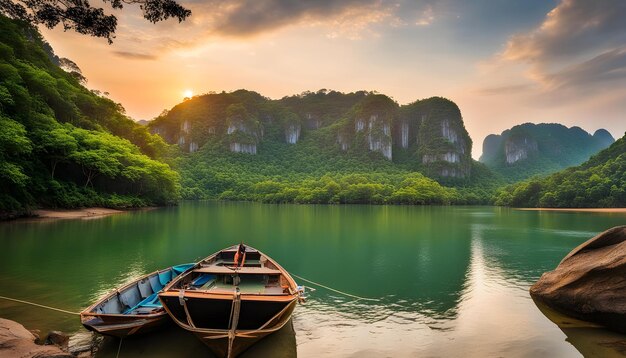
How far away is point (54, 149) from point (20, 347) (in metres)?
35.1

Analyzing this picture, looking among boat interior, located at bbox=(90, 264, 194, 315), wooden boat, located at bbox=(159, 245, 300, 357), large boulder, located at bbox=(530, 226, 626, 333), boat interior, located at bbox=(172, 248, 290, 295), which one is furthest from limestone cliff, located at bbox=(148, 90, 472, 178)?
wooden boat, located at bbox=(159, 245, 300, 357)

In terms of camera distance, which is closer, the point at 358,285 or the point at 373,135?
the point at 358,285

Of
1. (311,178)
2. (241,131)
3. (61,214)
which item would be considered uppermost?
(241,131)

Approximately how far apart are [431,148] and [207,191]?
106314mm

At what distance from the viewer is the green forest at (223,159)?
1325 inches

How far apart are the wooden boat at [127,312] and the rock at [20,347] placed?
27.1 inches

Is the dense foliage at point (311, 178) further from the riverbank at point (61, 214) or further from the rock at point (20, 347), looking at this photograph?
the rock at point (20, 347)

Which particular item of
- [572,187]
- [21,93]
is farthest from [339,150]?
[21,93]

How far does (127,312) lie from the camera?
8.34m

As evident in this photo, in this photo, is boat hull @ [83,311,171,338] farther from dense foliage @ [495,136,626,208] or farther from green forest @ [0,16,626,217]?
dense foliage @ [495,136,626,208]

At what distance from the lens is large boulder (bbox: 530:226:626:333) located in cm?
907

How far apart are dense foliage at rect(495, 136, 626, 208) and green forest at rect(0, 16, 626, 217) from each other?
251 mm

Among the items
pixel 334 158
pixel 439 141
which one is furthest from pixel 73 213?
pixel 439 141

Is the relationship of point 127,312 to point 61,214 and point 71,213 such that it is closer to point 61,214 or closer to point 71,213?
point 61,214
